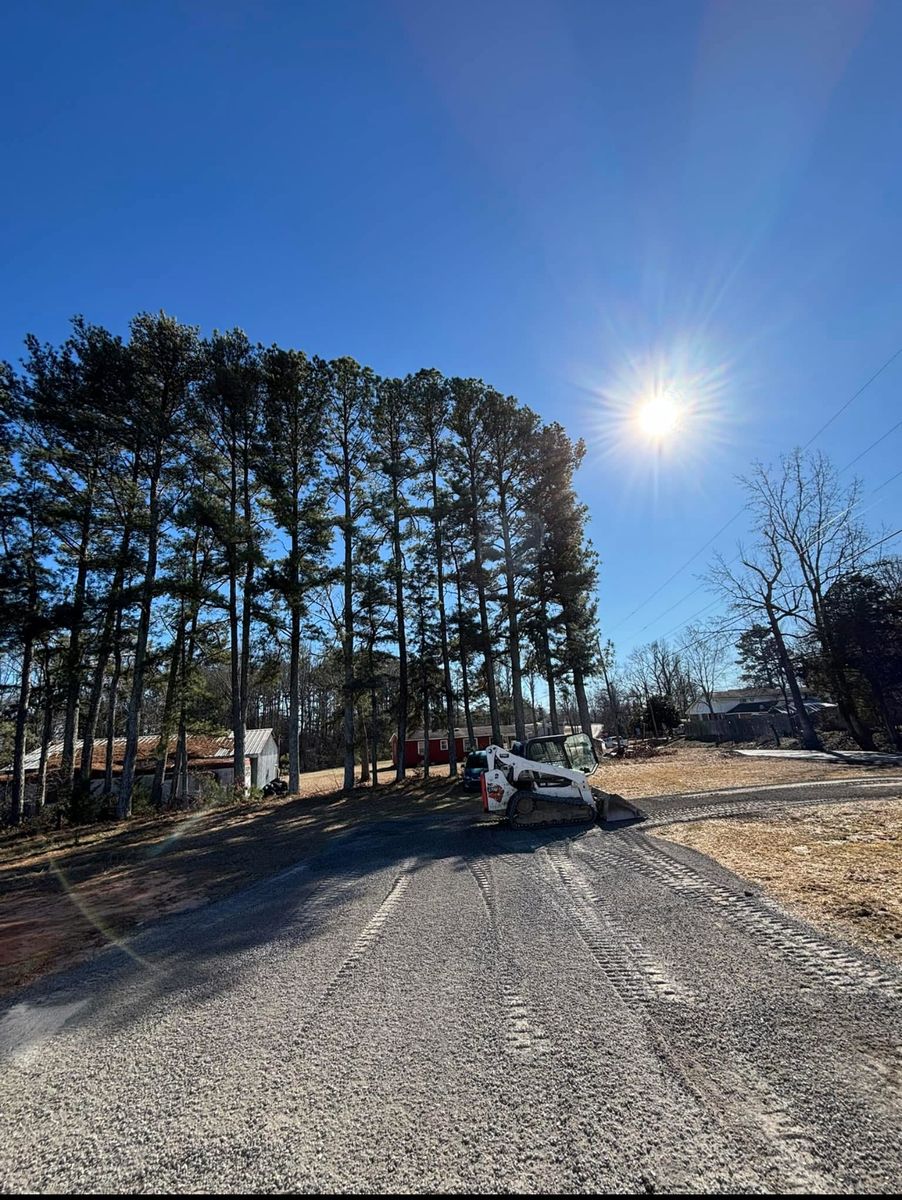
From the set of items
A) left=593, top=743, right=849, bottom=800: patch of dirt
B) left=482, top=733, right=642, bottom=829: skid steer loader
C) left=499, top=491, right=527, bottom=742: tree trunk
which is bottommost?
left=593, top=743, right=849, bottom=800: patch of dirt

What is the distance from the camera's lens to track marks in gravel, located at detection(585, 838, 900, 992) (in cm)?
357

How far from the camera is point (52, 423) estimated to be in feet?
57.5

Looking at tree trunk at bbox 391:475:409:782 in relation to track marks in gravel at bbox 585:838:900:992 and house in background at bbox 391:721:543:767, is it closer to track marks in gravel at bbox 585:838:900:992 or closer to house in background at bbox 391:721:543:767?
track marks in gravel at bbox 585:838:900:992

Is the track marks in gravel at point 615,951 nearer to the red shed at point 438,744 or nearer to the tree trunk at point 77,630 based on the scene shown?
the tree trunk at point 77,630

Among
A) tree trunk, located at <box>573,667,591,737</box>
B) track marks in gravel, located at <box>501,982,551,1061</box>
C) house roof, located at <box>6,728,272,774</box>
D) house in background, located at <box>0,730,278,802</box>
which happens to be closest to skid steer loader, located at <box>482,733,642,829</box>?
track marks in gravel, located at <box>501,982,551,1061</box>

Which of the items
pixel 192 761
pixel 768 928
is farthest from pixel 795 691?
pixel 192 761

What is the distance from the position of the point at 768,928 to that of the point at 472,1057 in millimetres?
3047

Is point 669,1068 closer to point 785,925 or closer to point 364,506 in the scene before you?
point 785,925

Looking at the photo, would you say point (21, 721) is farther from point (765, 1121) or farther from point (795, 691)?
point (795, 691)

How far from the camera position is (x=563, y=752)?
11594 mm

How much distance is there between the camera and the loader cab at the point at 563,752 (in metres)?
11.5

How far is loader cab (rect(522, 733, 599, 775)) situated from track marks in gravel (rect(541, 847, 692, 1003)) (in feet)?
16.3

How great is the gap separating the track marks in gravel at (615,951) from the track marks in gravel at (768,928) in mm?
922

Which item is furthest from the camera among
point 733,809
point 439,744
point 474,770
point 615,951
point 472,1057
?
point 439,744
